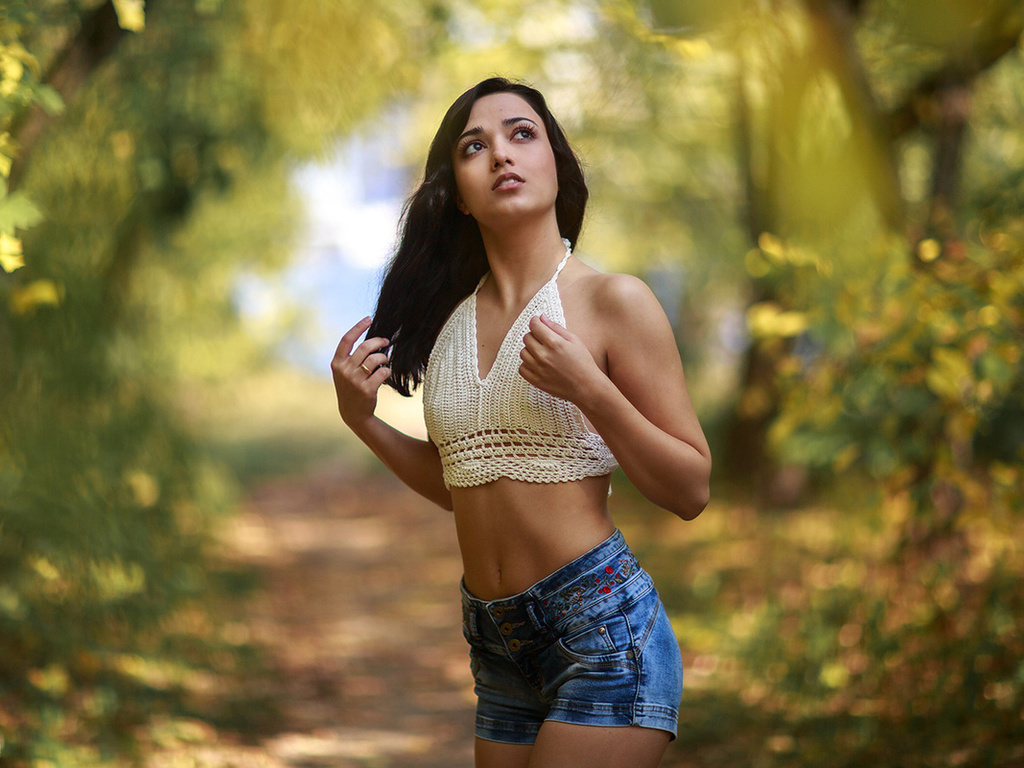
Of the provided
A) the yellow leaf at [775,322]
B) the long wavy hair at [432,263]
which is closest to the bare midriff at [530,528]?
the long wavy hair at [432,263]

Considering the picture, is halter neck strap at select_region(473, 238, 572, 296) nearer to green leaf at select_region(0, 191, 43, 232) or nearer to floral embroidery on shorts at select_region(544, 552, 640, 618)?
floral embroidery on shorts at select_region(544, 552, 640, 618)

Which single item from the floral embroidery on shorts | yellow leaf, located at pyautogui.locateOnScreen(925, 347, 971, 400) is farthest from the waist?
yellow leaf, located at pyautogui.locateOnScreen(925, 347, 971, 400)

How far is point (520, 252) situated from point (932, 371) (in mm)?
1592

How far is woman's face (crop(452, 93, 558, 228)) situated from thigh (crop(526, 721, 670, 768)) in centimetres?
87

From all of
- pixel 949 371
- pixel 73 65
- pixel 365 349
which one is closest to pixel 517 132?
pixel 365 349

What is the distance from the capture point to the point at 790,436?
405 centimetres

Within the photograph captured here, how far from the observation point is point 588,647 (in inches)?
63.9

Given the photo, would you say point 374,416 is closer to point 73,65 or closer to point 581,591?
point 581,591

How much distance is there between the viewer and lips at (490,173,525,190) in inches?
68.1

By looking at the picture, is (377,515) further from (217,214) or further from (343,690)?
(343,690)

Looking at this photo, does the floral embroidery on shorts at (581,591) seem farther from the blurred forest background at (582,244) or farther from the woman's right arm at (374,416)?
the blurred forest background at (582,244)

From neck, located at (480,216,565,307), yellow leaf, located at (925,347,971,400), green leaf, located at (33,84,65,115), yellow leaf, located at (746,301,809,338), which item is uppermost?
yellow leaf, located at (746,301,809,338)

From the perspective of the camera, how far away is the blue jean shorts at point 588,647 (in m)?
1.60

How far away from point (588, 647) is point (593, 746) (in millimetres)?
153
